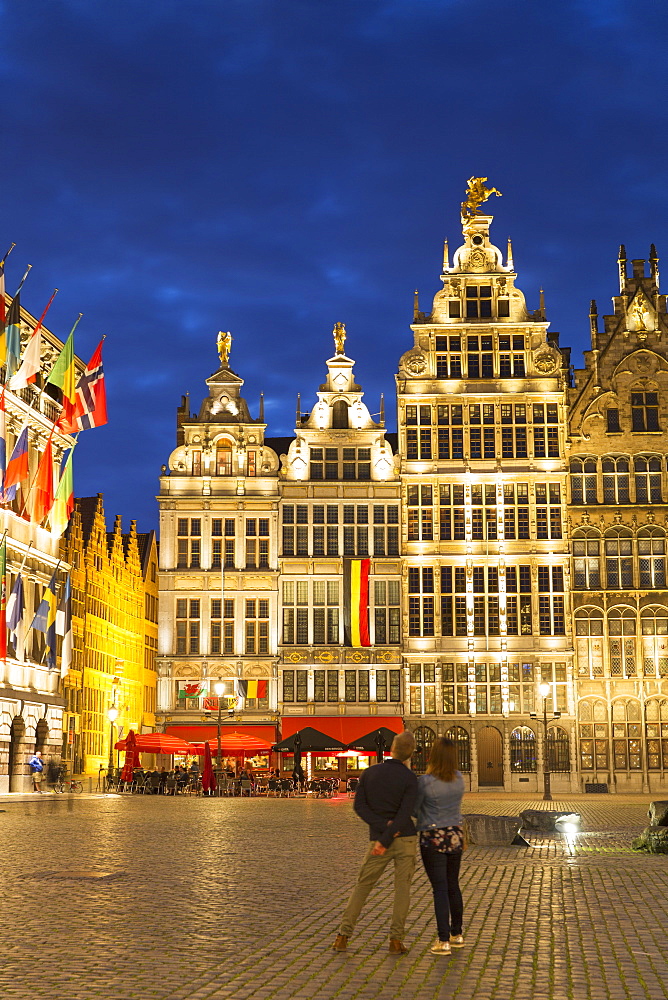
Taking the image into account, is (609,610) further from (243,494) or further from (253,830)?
(253,830)

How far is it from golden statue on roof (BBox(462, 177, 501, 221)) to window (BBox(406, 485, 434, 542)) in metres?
13.3

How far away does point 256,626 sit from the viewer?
58344 mm

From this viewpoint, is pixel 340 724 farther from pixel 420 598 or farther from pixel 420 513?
pixel 420 513

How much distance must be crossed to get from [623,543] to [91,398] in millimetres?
25782

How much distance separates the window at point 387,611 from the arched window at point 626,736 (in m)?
10.3

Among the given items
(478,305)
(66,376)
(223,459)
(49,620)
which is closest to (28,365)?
(66,376)

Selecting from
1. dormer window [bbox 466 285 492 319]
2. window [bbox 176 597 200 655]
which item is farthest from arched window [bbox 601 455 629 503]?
window [bbox 176 597 200 655]

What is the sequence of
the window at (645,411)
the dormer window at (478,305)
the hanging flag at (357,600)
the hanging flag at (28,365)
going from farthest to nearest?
the dormer window at (478,305)
the window at (645,411)
the hanging flag at (357,600)
the hanging flag at (28,365)

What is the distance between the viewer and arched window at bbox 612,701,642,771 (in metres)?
56.7

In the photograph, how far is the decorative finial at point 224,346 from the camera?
60.7 meters

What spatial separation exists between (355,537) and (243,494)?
18.1 feet

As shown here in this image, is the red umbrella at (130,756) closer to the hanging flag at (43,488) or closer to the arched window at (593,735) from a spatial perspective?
the hanging flag at (43,488)

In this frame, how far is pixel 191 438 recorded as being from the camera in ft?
195

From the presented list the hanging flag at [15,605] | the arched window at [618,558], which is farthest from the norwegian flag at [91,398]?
the arched window at [618,558]
